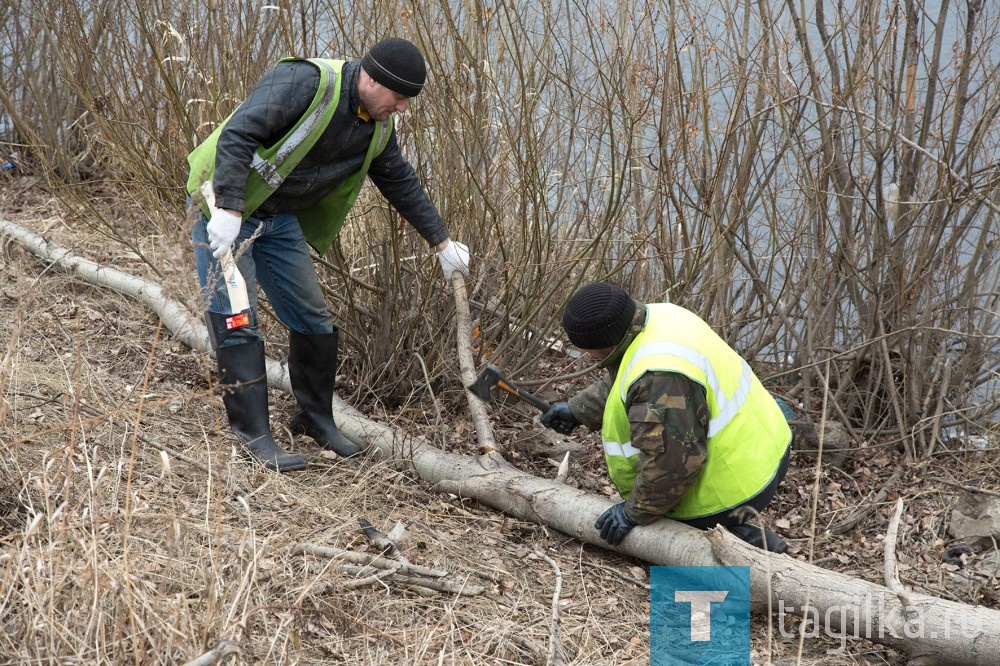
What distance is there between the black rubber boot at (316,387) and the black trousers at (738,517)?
1564 mm

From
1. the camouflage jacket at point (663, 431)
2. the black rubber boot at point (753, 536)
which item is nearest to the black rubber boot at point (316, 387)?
the camouflage jacket at point (663, 431)

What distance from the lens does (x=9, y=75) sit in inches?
306

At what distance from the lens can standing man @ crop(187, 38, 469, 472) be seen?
137 inches

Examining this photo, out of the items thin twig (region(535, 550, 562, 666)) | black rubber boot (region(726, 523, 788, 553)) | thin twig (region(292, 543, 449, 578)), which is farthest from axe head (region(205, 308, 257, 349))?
black rubber boot (region(726, 523, 788, 553))

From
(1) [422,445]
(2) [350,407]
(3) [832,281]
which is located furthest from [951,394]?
(2) [350,407]

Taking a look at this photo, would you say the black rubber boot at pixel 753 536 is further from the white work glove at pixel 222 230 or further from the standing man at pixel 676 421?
the white work glove at pixel 222 230

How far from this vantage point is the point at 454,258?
4.20 meters

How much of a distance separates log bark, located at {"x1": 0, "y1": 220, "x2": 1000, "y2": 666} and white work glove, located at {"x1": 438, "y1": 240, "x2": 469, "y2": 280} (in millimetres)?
797

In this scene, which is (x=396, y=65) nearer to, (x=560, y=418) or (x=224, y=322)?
(x=224, y=322)

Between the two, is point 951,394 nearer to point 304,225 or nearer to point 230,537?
point 304,225

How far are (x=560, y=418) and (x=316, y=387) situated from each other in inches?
44.9

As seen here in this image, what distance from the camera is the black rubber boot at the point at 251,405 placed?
380cm

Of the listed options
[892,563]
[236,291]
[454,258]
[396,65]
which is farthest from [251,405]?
[892,563]

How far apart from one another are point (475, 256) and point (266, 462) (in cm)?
149
